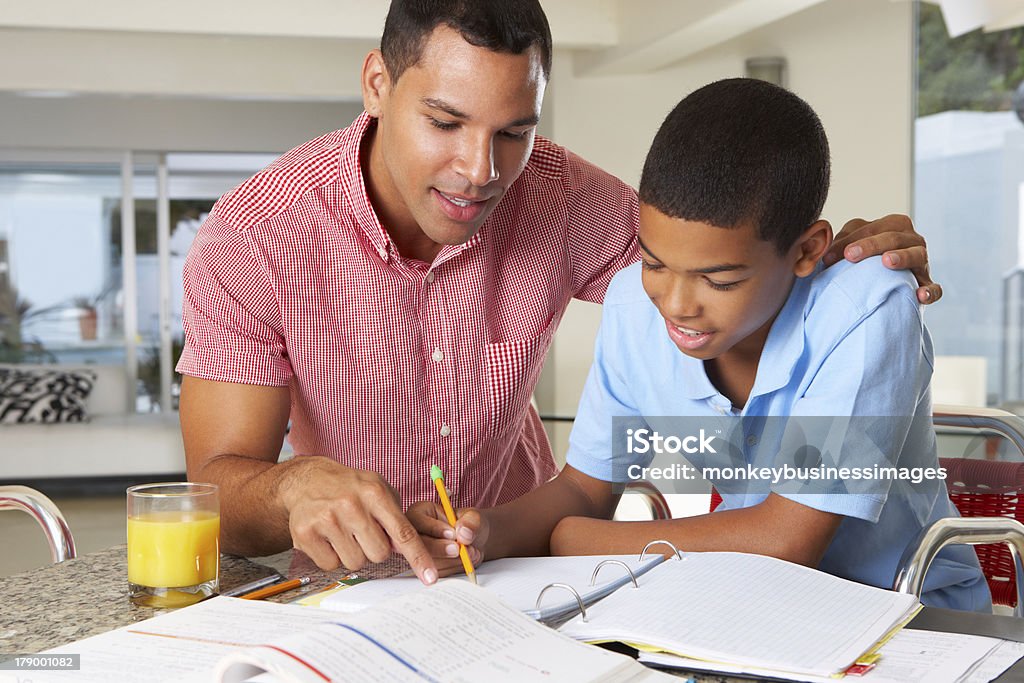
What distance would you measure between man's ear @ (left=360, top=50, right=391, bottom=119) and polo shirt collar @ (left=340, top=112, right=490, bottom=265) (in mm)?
49

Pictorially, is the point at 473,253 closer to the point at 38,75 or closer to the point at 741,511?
the point at 741,511

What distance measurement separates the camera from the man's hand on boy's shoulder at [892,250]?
1.21 metres

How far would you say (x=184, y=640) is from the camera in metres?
0.87

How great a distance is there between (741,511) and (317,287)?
2.14 ft

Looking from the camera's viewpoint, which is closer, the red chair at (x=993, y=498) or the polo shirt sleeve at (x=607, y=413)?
the polo shirt sleeve at (x=607, y=413)

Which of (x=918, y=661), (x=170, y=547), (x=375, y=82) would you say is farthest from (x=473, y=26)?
(x=918, y=661)

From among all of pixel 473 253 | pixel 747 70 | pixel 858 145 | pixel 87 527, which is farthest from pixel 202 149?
pixel 473 253

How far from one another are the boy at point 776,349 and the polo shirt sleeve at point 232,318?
39cm

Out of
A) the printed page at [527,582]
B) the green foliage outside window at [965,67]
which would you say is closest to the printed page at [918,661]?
the printed page at [527,582]

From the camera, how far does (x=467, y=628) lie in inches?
32.3

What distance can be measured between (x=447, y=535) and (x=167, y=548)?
0.91ft

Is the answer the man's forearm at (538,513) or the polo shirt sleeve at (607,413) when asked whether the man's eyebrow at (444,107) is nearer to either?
the polo shirt sleeve at (607,413)

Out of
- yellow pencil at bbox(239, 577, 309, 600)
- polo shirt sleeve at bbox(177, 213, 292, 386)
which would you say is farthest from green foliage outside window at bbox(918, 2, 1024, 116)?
yellow pencil at bbox(239, 577, 309, 600)

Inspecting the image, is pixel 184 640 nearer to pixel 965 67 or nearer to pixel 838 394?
pixel 838 394
